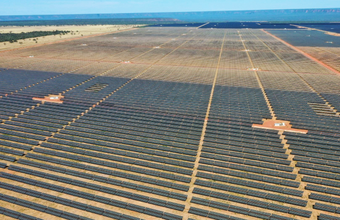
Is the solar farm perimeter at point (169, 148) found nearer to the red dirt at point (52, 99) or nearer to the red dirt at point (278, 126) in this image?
the red dirt at point (278, 126)

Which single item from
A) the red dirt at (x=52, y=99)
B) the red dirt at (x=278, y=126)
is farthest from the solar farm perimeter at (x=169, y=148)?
the red dirt at (x=52, y=99)

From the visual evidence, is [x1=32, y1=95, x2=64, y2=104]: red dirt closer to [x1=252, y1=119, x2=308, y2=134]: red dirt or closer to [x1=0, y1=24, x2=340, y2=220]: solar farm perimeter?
[x1=0, y1=24, x2=340, y2=220]: solar farm perimeter

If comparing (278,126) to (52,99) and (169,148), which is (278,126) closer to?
(169,148)

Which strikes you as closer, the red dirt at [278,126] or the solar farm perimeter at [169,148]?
the solar farm perimeter at [169,148]

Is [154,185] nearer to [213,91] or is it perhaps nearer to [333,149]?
[333,149]

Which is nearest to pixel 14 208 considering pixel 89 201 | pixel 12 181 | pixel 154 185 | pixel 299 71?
pixel 12 181

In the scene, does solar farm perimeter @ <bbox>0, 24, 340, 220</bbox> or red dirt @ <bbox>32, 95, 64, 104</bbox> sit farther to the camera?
red dirt @ <bbox>32, 95, 64, 104</bbox>

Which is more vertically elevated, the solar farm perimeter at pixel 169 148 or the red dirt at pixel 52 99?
the red dirt at pixel 52 99

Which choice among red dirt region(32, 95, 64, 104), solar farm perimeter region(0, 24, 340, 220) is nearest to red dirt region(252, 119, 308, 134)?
solar farm perimeter region(0, 24, 340, 220)
